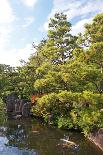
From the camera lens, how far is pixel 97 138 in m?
22.5

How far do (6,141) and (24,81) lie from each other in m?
19.5

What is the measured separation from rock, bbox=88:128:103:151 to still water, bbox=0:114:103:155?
38 cm

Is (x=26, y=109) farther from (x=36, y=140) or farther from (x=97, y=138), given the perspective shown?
(x=97, y=138)

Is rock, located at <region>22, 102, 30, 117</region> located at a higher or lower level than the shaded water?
higher

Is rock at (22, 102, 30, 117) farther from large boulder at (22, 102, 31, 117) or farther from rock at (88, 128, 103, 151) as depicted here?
rock at (88, 128, 103, 151)

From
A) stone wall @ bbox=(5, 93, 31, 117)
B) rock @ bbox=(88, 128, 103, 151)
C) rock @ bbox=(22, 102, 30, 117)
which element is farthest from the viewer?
stone wall @ bbox=(5, 93, 31, 117)

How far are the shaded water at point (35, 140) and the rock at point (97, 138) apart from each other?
0.39m

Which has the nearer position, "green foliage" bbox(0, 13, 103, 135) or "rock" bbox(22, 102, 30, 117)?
"green foliage" bbox(0, 13, 103, 135)

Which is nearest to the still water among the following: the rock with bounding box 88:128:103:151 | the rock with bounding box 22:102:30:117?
the rock with bounding box 88:128:103:151

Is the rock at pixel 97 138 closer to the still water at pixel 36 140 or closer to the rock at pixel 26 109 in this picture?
the still water at pixel 36 140

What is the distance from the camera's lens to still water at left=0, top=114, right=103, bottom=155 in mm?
21041

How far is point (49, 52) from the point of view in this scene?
114 ft

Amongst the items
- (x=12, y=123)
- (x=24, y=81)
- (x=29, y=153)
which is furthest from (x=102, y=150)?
(x=24, y=81)

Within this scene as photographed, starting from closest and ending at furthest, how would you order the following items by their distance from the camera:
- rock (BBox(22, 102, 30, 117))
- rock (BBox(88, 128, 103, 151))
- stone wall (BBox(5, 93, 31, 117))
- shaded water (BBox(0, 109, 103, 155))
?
shaded water (BBox(0, 109, 103, 155)) → rock (BBox(88, 128, 103, 151)) → rock (BBox(22, 102, 30, 117)) → stone wall (BBox(5, 93, 31, 117))
